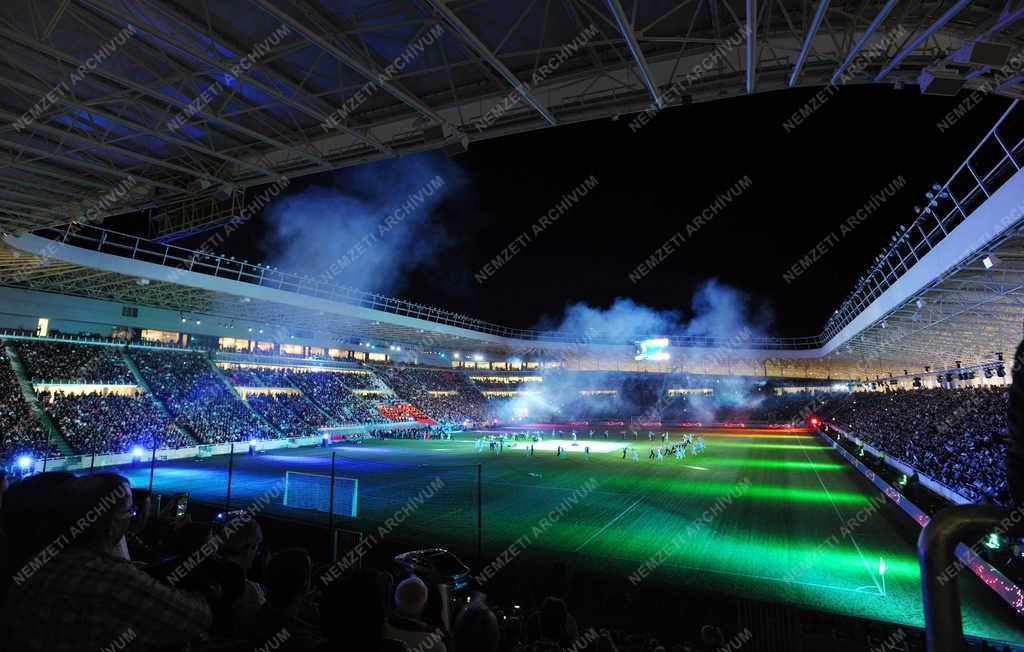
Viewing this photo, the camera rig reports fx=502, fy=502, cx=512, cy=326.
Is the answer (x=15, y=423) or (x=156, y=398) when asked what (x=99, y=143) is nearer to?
(x=15, y=423)

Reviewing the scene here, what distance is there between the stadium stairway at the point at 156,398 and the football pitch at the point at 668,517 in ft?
11.7

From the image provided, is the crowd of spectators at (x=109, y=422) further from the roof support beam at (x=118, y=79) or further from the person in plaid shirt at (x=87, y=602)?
the person in plaid shirt at (x=87, y=602)

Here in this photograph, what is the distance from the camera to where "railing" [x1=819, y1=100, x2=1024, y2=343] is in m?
12.3

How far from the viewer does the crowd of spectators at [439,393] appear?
188ft

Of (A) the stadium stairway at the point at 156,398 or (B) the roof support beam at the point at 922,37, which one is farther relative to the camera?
(A) the stadium stairway at the point at 156,398

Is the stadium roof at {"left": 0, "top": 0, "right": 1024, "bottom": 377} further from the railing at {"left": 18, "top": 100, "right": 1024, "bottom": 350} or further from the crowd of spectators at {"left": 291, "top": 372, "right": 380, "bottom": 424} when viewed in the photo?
the crowd of spectators at {"left": 291, "top": 372, "right": 380, "bottom": 424}

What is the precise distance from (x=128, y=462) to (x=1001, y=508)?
113 ft

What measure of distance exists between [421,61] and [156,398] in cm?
3483

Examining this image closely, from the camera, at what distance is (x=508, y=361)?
262ft

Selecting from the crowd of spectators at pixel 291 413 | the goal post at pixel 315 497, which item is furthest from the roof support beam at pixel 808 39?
the crowd of spectators at pixel 291 413

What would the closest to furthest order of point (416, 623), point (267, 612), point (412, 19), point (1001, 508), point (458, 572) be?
point (1001, 508) → point (267, 612) → point (416, 623) → point (412, 19) → point (458, 572)

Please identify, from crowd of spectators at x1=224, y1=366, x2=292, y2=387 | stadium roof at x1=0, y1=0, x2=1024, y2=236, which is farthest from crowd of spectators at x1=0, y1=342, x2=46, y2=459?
stadium roof at x1=0, y1=0, x2=1024, y2=236

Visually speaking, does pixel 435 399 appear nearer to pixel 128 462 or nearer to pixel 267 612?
pixel 128 462

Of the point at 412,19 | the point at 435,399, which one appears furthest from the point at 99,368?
the point at 412,19
